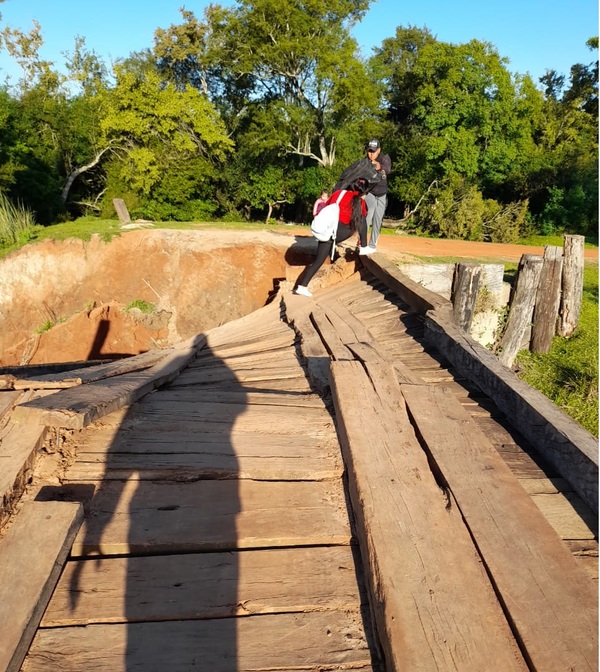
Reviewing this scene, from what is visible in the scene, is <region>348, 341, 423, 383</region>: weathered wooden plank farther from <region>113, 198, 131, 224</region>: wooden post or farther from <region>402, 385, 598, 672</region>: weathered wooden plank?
<region>113, 198, 131, 224</region>: wooden post

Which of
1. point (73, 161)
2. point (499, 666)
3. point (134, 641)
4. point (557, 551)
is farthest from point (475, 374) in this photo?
point (73, 161)

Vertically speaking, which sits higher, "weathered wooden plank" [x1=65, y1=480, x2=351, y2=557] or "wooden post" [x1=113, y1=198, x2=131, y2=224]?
"wooden post" [x1=113, y1=198, x2=131, y2=224]

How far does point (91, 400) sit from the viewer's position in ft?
8.29

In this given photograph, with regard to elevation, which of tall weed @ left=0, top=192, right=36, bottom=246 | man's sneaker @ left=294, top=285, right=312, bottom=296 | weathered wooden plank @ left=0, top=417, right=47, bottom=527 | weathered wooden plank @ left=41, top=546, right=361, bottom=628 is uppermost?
tall weed @ left=0, top=192, right=36, bottom=246

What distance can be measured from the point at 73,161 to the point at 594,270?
19.8 metres

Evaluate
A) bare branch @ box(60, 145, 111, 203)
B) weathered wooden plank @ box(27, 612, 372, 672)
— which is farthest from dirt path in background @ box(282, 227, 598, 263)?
bare branch @ box(60, 145, 111, 203)

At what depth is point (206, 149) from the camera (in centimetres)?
2080

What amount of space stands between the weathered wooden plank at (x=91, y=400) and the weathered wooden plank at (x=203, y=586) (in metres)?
0.75

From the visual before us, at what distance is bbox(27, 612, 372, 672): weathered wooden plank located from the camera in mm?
1396

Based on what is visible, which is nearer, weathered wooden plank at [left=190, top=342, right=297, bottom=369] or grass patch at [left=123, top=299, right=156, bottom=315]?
weathered wooden plank at [left=190, top=342, right=297, bottom=369]

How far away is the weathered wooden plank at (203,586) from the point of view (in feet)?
5.10

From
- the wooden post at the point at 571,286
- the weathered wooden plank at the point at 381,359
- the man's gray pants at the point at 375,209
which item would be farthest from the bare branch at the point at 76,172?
the weathered wooden plank at the point at 381,359

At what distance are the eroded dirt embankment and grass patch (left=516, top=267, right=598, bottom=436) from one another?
18.6ft

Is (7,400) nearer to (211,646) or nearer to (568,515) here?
(211,646)
